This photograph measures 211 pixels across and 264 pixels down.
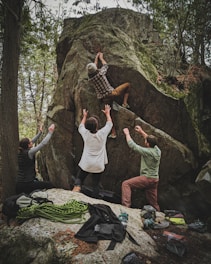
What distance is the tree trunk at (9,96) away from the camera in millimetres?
7152

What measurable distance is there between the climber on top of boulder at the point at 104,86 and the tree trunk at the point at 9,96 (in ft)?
8.27

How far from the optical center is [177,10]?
10.2 metres

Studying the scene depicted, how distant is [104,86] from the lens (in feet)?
27.4

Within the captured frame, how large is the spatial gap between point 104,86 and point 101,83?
153mm

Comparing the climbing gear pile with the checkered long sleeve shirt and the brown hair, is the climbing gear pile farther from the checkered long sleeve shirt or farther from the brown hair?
the checkered long sleeve shirt

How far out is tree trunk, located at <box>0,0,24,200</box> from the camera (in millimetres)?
7152

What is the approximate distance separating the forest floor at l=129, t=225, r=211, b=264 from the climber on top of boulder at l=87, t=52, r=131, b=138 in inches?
152

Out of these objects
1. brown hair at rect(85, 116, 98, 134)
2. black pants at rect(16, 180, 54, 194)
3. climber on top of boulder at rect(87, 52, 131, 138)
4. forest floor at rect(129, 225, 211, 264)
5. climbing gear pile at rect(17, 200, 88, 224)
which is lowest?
forest floor at rect(129, 225, 211, 264)

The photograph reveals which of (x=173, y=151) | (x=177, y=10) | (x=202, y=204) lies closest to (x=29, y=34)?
(x=177, y=10)

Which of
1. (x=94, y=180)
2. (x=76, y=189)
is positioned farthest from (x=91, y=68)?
(x=76, y=189)

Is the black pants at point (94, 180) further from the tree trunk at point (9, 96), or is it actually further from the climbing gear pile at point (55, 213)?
the tree trunk at point (9, 96)

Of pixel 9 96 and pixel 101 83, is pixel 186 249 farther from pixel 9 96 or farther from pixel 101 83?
pixel 9 96

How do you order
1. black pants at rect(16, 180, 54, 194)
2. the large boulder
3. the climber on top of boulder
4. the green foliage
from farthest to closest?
the green foliage → the large boulder → the climber on top of boulder → black pants at rect(16, 180, 54, 194)

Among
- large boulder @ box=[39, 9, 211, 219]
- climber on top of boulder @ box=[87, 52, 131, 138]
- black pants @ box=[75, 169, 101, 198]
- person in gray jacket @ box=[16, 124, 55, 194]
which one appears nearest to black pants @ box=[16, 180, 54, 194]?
person in gray jacket @ box=[16, 124, 55, 194]
